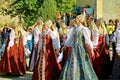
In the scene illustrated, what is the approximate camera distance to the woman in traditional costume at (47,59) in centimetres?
874

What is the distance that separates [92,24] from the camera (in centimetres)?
963

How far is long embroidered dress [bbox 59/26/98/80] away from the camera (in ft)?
26.1

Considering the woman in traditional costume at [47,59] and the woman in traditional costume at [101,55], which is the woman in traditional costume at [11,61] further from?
the woman in traditional costume at [101,55]

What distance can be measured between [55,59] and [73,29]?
104 centimetres

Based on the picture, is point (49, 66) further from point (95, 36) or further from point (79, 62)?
point (95, 36)

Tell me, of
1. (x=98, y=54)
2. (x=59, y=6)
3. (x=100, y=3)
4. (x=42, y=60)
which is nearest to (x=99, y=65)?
(x=98, y=54)

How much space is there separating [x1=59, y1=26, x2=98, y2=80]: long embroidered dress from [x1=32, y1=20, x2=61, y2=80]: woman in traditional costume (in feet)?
2.60

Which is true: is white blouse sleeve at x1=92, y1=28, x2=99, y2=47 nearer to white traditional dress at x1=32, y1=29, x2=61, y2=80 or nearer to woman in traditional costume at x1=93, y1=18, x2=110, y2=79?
woman in traditional costume at x1=93, y1=18, x2=110, y2=79

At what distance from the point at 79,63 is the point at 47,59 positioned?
1.05 meters

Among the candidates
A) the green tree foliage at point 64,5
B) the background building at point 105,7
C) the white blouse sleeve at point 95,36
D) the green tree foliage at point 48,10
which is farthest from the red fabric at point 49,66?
the background building at point 105,7

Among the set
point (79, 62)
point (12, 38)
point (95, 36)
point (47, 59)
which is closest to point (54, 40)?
point (47, 59)

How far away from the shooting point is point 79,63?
8.03 m

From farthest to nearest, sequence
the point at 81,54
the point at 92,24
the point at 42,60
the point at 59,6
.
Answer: the point at 59,6 → the point at 92,24 → the point at 42,60 → the point at 81,54

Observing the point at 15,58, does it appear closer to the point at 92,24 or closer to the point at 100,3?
the point at 92,24
